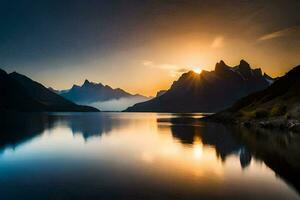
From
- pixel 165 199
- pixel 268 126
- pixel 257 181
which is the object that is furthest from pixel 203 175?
pixel 268 126

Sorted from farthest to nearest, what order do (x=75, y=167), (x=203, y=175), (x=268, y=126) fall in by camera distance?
(x=268, y=126), (x=75, y=167), (x=203, y=175)

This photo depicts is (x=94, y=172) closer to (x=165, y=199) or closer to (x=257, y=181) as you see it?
(x=165, y=199)

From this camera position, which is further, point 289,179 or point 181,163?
point 181,163

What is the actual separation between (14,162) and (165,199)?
37455 mm

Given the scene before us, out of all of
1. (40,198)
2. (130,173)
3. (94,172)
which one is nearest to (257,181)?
(130,173)

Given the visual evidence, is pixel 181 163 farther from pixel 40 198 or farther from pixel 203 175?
pixel 40 198

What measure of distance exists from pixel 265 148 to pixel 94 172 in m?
48.0

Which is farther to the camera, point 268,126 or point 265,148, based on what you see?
point 268,126

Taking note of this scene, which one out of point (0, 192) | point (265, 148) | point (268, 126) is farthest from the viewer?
point (268, 126)

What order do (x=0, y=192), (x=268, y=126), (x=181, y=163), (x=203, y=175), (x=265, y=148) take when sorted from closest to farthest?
(x=0, y=192), (x=203, y=175), (x=181, y=163), (x=265, y=148), (x=268, y=126)

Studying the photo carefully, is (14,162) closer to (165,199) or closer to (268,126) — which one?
(165,199)

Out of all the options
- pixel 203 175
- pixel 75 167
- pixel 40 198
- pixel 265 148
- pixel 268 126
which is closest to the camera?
pixel 40 198

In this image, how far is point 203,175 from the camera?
43156 millimetres

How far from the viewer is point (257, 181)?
39.6 metres
